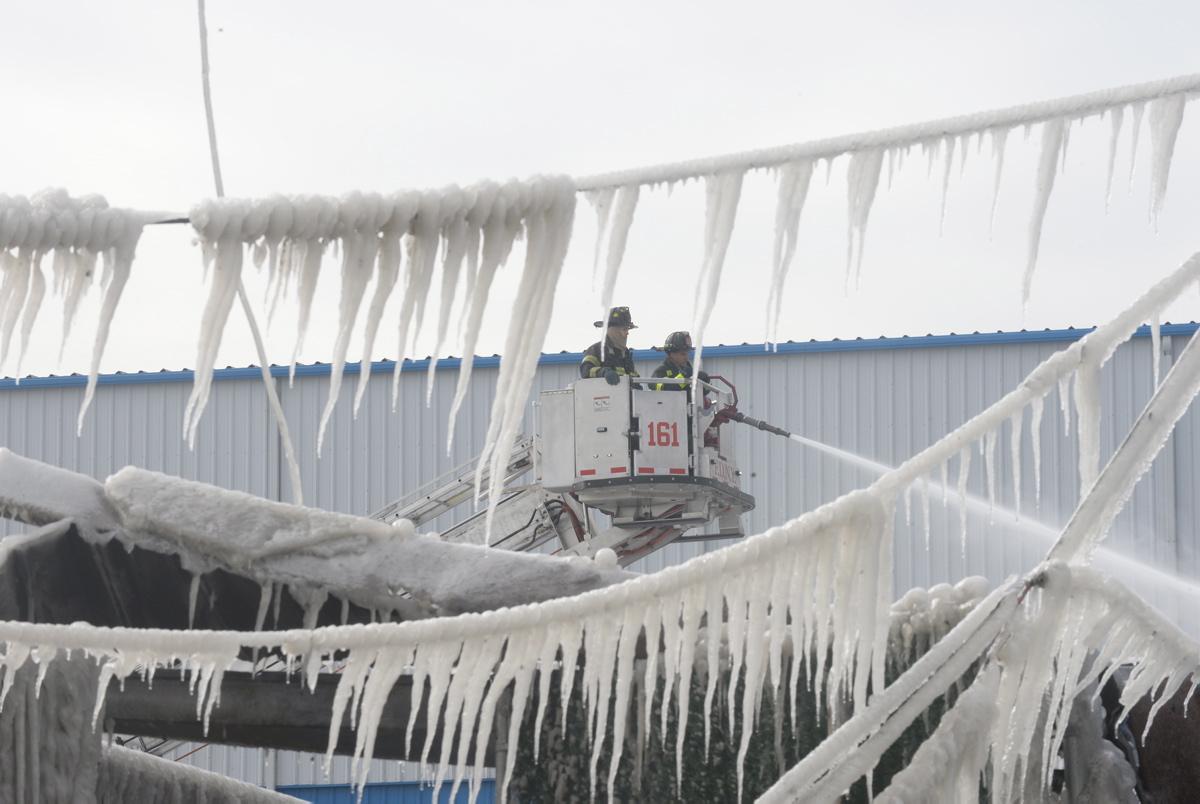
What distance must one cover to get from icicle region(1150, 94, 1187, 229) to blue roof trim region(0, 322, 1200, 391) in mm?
18138

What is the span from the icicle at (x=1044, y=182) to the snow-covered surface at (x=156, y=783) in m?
6.49

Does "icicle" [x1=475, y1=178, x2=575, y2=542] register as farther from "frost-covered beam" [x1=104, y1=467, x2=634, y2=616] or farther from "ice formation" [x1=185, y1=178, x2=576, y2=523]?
"frost-covered beam" [x1=104, y1=467, x2=634, y2=616]

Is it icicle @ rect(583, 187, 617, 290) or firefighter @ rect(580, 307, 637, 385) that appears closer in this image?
icicle @ rect(583, 187, 617, 290)

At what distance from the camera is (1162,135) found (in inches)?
144

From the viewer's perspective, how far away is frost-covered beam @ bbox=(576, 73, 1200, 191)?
139 inches

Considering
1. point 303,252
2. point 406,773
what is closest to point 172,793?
point 303,252

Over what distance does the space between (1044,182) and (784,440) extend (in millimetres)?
19480

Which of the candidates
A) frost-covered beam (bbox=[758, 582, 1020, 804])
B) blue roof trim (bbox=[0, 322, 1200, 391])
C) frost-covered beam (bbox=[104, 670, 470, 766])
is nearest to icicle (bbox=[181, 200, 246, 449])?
frost-covered beam (bbox=[758, 582, 1020, 804])

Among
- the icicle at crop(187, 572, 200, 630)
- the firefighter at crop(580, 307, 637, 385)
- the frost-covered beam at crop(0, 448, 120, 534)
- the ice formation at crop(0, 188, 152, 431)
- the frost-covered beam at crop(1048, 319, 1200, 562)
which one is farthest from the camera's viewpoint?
the firefighter at crop(580, 307, 637, 385)

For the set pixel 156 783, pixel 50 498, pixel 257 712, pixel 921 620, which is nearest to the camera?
pixel 921 620

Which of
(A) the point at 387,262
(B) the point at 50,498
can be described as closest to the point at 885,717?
(A) the point at 387,262

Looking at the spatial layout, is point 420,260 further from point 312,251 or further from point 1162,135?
point 1162,135

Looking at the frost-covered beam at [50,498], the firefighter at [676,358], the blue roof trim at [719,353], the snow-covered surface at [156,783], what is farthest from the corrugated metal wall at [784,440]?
the frost-covered beam at [50,498]

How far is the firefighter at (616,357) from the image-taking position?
14008 millimetres
